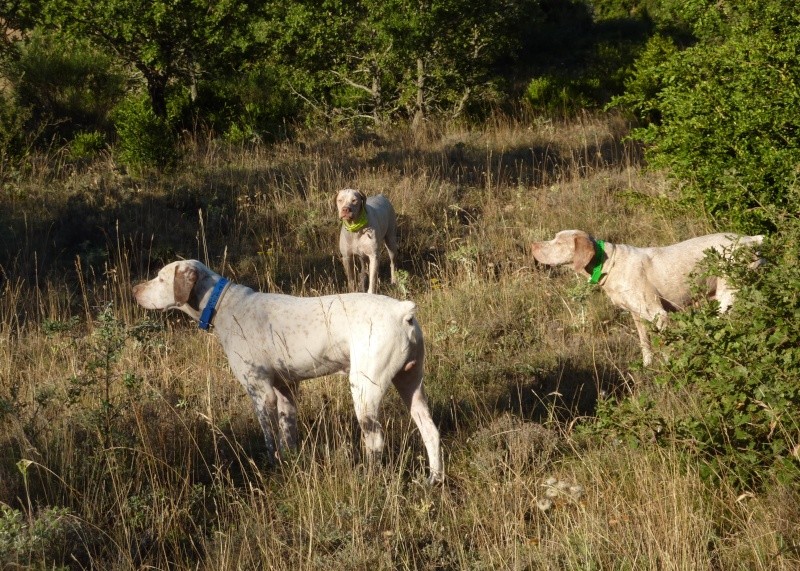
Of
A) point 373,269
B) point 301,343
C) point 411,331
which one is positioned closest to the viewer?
point 411,331

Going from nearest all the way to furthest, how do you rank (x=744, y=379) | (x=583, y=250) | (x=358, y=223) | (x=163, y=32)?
(x=744, y=379)
(x=583, y=250)
(x=358, y=223)
(x=163, y=32)

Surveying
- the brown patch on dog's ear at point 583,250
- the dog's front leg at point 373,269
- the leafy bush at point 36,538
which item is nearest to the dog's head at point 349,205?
the dog's front leg at point 373,269

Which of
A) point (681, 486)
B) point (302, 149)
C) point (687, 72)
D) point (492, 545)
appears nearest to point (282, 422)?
A: point (492, 545)

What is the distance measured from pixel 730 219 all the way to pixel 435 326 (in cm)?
316

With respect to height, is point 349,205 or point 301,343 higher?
point 301,343

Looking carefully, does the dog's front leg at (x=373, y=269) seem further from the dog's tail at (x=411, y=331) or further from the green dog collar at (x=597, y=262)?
the dog's tail at (x=411, y=331)

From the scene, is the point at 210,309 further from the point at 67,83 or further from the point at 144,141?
the point at 67,83

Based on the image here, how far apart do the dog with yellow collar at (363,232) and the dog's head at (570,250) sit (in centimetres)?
194

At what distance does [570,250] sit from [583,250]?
9 centimetres

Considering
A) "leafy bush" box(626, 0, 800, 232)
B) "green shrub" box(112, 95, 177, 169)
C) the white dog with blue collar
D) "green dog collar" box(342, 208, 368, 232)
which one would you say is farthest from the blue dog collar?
"green shrub" box(112, 95, 177, 169)

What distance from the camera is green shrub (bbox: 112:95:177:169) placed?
36.2 ft

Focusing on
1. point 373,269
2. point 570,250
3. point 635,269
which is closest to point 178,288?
point 570,250

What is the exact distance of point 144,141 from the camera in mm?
11023

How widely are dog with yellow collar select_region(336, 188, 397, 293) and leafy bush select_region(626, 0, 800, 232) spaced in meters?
2.67
